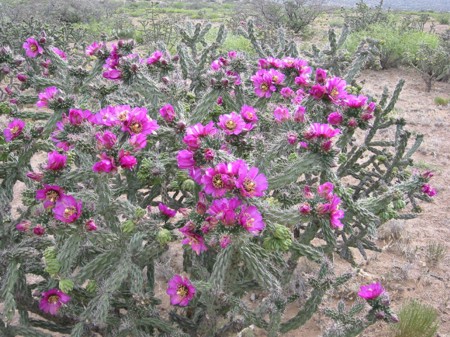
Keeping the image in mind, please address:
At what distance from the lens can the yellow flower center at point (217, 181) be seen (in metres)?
1.91

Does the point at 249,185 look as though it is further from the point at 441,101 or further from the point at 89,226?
the point at 441,101

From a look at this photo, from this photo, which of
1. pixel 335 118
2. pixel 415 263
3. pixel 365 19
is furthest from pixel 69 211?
pixel 365 19

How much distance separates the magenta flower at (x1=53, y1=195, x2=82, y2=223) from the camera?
2.04 m

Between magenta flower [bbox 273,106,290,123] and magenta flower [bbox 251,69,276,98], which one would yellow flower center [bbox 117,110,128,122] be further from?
magenta flower [bbox 251,69,276,98]

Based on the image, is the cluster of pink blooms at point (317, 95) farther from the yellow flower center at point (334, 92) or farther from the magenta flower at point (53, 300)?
the magenta flower at point (53, 300)

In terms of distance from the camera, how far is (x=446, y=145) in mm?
7512

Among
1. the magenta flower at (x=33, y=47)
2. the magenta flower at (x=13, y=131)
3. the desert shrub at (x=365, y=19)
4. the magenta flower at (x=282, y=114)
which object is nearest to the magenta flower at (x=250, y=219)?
the magenta flower at (x=282, y=114)

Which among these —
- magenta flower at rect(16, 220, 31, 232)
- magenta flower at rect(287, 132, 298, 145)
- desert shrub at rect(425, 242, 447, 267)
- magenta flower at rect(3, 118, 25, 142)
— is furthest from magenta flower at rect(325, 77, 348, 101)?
desert shrub at rect(425, 242, 447, 267)

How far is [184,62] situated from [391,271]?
280 cm

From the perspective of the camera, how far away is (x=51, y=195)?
219cm

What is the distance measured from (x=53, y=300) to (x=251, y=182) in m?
1.46

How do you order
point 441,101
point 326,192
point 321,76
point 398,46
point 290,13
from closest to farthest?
point 326,192 < point 321,76 < point 441,101 < point 398,46 < point 290,13

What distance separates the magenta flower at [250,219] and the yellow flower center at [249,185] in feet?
0.24

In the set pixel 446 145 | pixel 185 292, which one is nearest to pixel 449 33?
pixel 446 145
